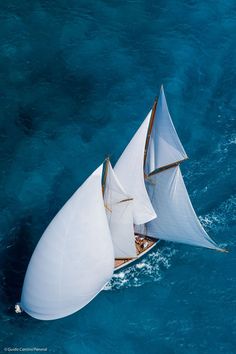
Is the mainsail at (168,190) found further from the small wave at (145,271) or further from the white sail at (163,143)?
the small wave at (145,271)

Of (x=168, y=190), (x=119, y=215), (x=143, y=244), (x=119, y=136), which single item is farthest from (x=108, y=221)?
(x=119, y=136)

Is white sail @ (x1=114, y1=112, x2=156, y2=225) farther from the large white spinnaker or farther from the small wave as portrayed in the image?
the small wave

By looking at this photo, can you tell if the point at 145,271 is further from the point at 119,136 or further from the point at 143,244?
the point at 119,136

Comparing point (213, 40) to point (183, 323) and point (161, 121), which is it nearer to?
point (161, 121)

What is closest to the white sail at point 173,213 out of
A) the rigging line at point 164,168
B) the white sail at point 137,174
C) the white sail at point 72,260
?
the rigging line at point 164,168
